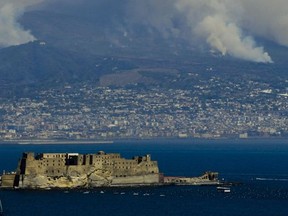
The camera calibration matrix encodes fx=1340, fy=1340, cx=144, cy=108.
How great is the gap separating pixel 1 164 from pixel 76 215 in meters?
72.9

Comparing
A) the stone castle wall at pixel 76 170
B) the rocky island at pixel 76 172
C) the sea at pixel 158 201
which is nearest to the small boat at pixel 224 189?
the sea at pixel 158 201

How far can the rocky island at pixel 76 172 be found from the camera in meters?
122

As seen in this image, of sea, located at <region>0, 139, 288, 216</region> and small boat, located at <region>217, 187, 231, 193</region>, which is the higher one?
small boat, located at <region>217, 187, 231, 193</region>

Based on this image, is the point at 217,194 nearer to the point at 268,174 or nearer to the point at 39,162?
the point at 39,162

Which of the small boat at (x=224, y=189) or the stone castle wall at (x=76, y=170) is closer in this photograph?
the stone castle wall at (x=76, y=170)

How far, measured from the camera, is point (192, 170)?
16000cm

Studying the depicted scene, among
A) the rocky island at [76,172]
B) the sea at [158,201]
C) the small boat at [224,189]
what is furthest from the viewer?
the small boat at [224,189]

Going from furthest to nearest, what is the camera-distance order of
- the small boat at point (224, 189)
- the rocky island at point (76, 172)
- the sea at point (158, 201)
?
1. the small boat at point (224, 189)
2. the rocky island at point (76, 172)
3. the sea at point (158, 201)

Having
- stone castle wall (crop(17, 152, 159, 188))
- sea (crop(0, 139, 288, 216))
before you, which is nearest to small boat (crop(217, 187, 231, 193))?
sea (crop(0, 139, 288, 216))

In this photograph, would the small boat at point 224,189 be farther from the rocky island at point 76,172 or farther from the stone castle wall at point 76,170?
the stone castle wall at point 76,170

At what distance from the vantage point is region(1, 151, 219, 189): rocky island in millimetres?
121875

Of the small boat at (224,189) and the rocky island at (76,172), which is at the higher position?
the rocky island at (76,172)

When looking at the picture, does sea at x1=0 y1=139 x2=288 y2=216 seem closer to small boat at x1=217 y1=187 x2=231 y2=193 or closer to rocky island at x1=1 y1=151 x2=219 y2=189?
small boat at x1=217 y1=187 x2=231 y2=193

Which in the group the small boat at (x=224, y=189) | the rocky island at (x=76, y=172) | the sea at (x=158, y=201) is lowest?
the sea at (x=158, y=201)
